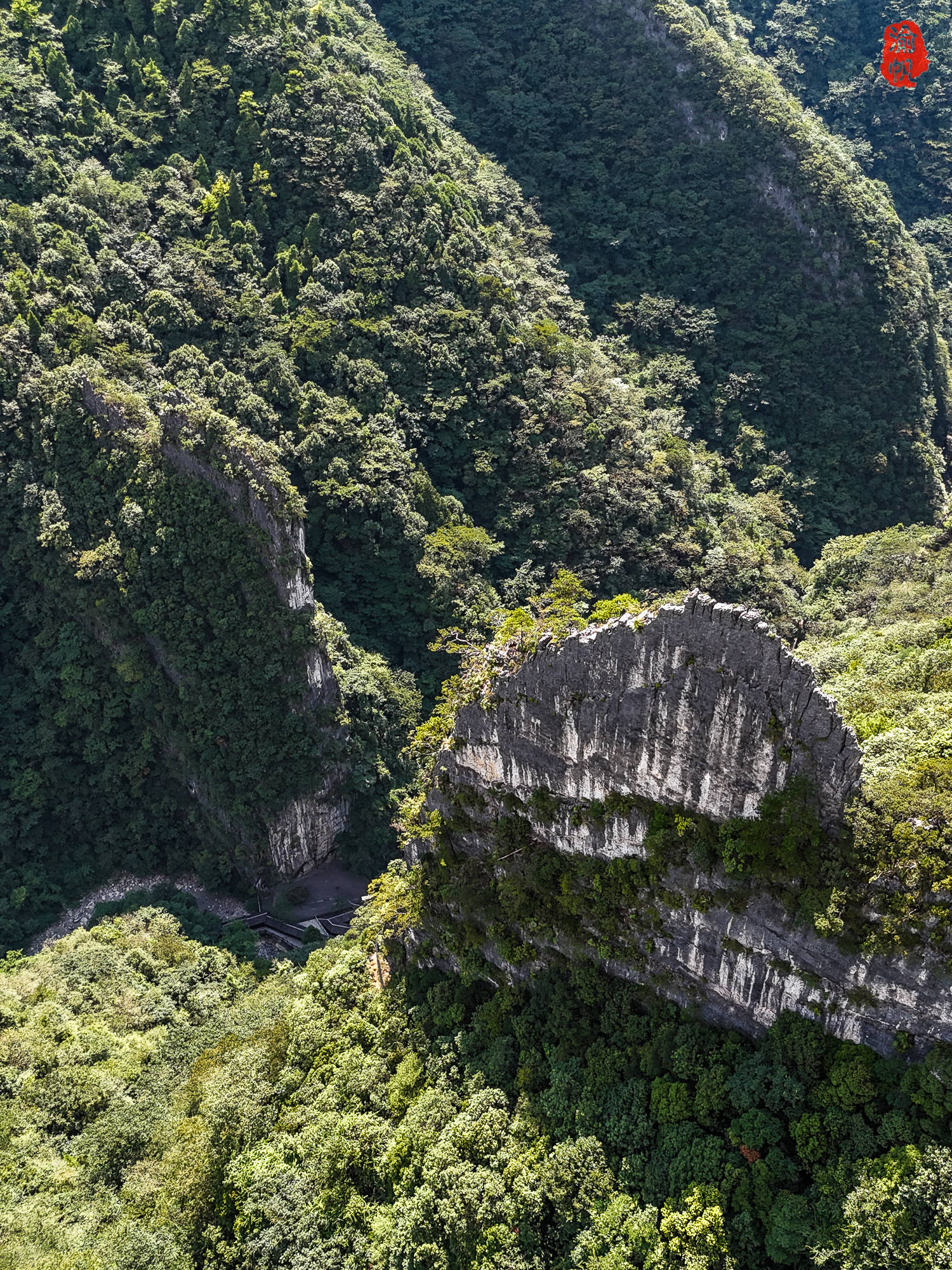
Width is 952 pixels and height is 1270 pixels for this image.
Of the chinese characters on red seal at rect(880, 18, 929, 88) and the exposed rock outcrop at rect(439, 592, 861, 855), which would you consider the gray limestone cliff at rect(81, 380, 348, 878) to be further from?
the chinese characters on red seal at rect(880, 18, 929, 88)

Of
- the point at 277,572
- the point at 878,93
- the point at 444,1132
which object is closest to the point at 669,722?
the point at 444,1132

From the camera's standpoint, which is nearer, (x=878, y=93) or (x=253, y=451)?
(x=253, y=451)

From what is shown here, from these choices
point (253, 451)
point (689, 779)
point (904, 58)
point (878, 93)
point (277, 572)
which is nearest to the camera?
point (689, 779)

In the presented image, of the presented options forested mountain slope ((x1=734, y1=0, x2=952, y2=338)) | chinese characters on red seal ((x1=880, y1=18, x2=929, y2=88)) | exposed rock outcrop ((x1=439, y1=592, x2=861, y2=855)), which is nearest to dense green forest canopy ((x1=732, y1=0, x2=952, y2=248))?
forested mountain slope ((x1=734, y1=0, x2=952, y2=338))

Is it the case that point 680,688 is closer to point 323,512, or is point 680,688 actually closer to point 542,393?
point 323,512

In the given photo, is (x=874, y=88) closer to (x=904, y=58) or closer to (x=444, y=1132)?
(x=904, y=58)

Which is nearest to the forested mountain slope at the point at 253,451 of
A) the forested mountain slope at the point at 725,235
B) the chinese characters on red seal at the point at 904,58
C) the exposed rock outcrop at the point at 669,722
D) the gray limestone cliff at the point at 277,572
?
the gray limestone cliff at the point at 277,572

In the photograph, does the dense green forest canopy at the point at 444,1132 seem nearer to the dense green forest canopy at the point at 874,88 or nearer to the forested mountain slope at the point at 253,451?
the forested mountain slope at the point at 253,451

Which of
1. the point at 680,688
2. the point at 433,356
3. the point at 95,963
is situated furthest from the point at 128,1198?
the point at 433,356
